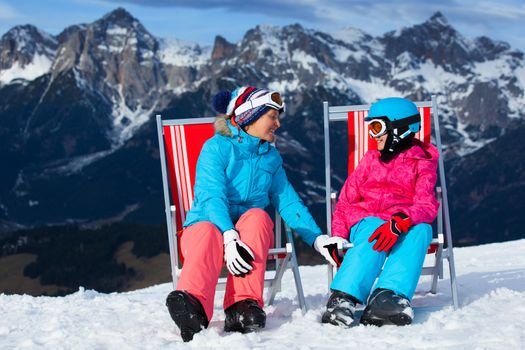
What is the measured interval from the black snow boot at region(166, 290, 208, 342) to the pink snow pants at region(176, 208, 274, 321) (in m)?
0.14

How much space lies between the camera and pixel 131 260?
436 feet

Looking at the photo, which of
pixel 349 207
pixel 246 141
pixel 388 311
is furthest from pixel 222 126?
pixel 388 311

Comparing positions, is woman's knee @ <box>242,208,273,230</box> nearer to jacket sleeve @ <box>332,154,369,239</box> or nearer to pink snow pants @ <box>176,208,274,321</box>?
pink snow pants @ <box>176,208,274,321</box>

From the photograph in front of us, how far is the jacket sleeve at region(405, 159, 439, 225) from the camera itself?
6.20 metres

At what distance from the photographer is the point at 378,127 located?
660 cm

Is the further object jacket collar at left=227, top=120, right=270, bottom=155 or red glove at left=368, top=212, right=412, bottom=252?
jacket collar at left=227, top=120, right=270, bottom=155

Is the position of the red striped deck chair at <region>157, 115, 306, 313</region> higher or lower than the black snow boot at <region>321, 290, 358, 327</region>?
higher

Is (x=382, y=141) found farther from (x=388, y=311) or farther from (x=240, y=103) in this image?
(x=388, y=311)

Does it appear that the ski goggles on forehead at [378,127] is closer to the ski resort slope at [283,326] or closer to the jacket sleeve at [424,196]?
the jacket sleeve at [424,196]

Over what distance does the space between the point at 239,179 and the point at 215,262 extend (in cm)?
89

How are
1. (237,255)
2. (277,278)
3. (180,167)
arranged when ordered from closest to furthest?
(237,255), (277,278), (180,167)

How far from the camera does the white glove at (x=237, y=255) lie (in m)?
5.81

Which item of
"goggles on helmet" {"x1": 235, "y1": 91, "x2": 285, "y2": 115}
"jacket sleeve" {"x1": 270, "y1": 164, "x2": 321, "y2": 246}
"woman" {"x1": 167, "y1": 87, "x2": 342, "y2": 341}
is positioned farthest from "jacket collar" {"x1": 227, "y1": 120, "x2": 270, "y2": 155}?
"jacket sleeve" {"x1": 270, "y1": 164, "x2": 321, "y2": 246}

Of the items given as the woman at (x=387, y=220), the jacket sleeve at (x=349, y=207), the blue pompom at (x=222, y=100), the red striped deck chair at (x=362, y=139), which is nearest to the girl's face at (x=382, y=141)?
the woman at (x=387, y=220)
